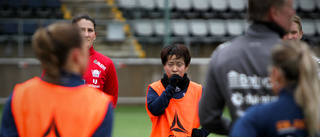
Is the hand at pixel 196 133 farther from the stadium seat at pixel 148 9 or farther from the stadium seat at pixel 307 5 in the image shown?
the stadium seat at pixel 307 5

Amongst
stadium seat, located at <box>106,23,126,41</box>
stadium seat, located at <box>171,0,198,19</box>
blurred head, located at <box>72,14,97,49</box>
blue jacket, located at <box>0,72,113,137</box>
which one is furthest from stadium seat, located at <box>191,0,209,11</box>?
blue jacket, located at <box>0,72,113,137</box>

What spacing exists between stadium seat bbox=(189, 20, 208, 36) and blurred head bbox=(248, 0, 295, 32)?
13442mm

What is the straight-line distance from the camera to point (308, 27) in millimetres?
15312

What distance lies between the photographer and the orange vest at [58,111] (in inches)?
65.5

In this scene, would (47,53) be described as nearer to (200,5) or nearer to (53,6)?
(53,6)

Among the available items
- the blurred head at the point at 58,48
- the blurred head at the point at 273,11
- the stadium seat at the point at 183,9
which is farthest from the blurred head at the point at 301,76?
the stadium seat at the point at 183,9

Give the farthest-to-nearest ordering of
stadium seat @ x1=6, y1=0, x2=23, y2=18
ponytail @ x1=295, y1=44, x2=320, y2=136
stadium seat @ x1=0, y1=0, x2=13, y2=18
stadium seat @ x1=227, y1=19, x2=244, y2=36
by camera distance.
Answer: stadium seat @ x1=227, y1=19, x2=244, y2=36, stadium seat @ x1=6, y1=0, x2=23, y2=18, stadium seat @ x1=0, y1=0, x2=13, y2=18, ponytail @ x1=295, y1=44, x2=320, y2=136

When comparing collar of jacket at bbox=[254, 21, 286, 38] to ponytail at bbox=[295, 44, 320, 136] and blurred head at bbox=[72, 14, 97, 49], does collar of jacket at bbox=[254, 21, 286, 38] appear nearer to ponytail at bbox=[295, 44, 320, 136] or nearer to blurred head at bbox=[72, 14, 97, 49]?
ponytail at bbox=[295, 44, 320, 136]

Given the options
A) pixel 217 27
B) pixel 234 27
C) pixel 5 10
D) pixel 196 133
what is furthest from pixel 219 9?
pixel 196 133

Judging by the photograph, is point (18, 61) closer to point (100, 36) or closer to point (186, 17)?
point (100, 36)

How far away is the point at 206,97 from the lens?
1.94 meters

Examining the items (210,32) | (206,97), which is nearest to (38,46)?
(206,97)

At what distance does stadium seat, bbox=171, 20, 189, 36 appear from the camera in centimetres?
1509

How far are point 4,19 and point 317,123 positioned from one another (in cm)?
1369
